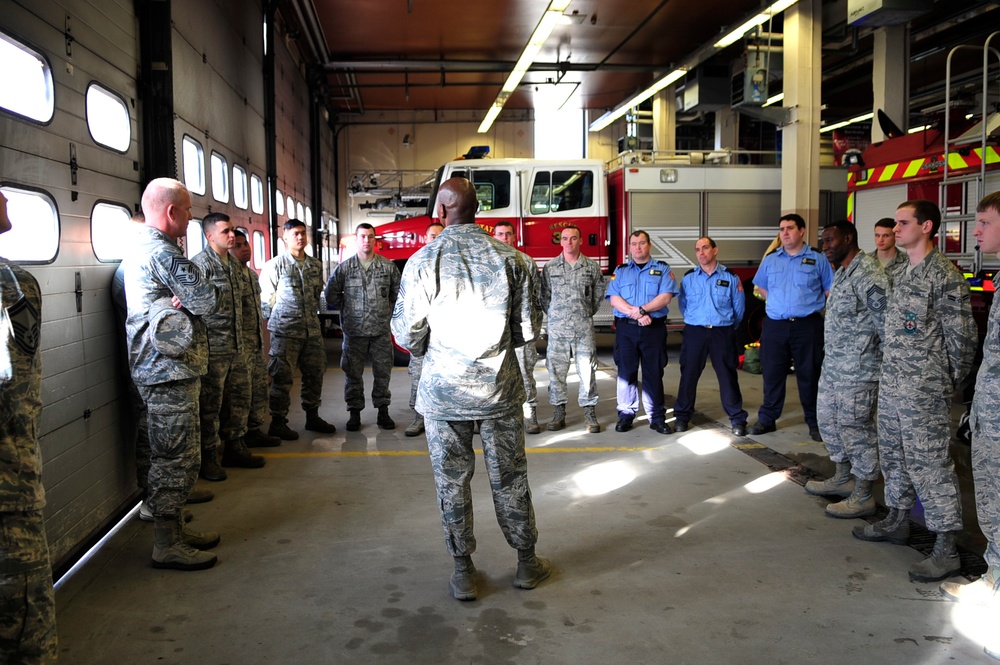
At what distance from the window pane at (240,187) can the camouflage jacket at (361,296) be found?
2.24m

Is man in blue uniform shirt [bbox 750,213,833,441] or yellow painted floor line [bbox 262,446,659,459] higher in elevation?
man in blue uniform shirt [bbox 750,213,833,441]

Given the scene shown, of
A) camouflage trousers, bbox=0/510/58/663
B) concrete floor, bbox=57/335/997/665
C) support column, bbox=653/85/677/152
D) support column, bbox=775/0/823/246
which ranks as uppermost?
support column, bbox=653/85/677/152

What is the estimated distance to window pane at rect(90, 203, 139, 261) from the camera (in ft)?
13.5

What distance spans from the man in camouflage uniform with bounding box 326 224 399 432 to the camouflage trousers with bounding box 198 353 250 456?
1.27 meters

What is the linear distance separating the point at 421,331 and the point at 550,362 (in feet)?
10.9

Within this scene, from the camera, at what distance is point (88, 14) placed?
4012 mm

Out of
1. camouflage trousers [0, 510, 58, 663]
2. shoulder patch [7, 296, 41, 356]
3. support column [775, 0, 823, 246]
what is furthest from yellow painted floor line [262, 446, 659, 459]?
support column [775, 0, 823, 246]

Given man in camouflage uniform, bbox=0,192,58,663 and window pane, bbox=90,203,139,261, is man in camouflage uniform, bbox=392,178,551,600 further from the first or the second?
window pane, bbox=90,203,139,261

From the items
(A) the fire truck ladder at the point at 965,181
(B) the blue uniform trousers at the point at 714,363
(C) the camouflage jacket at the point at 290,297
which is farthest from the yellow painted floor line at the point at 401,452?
(A) the fire truck ladder at the point at 965,181

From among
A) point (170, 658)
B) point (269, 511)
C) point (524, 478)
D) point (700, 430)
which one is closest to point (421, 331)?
point (524, 478)

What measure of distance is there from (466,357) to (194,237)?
4092 mm

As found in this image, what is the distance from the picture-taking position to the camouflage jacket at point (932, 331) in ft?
11.2

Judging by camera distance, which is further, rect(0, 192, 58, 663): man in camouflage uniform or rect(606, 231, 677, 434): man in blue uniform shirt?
rect(606, 231, 677, 434): man in blue uniform shirt

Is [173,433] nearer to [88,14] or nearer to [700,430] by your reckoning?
[88,14]
